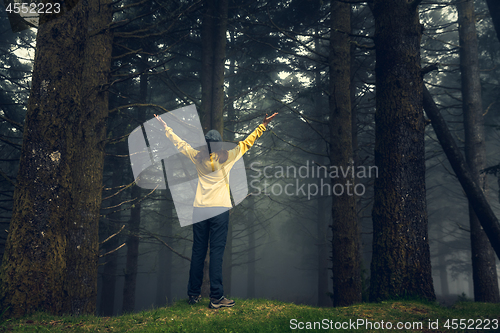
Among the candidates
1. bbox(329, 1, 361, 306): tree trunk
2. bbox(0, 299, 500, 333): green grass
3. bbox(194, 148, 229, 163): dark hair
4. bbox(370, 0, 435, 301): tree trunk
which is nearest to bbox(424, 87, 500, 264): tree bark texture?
bbox(329, 1, 361, 306): tree trunk

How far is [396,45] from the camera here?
5211 mm

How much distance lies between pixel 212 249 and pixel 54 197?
2.48 meters

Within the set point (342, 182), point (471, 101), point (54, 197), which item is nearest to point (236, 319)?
point (54, 197)

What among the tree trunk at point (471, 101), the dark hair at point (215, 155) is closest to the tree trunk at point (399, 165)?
the dark hair at point (215, 155)

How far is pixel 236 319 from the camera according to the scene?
402 centimetres

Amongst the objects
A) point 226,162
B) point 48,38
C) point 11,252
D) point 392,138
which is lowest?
point 11,252

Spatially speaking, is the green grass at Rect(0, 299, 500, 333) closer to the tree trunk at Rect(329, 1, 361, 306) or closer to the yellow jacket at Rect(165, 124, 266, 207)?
the yellow jacket at Rect(165, 124, 266, 207)

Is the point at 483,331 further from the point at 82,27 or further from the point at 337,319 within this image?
the point at 82,27

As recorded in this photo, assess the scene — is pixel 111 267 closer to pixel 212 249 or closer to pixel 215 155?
pixel 212 249

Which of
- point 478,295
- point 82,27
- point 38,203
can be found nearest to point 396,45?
point 82,27

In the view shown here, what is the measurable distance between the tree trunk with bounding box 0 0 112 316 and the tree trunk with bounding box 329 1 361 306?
5.36 m

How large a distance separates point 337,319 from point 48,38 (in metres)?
5.88

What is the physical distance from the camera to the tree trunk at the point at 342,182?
693 cm

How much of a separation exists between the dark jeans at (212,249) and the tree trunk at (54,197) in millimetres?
1915
